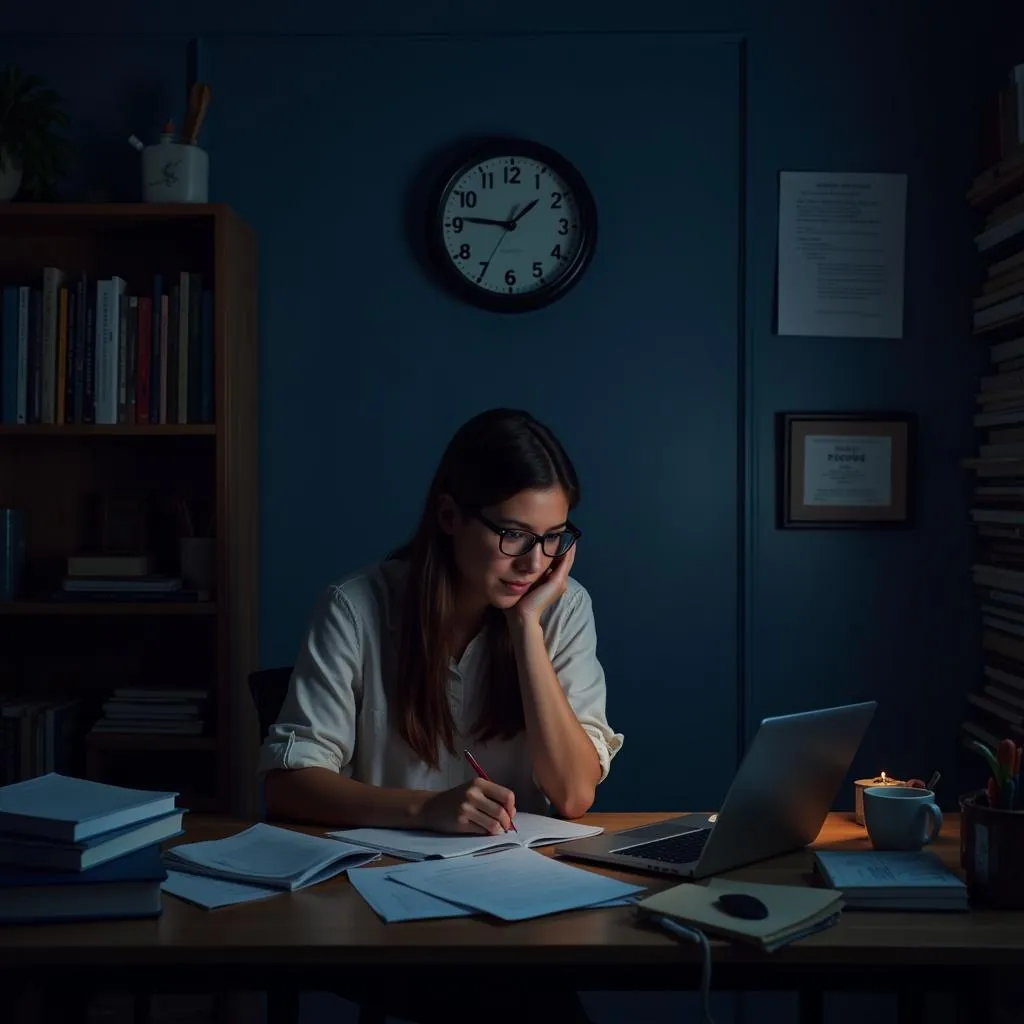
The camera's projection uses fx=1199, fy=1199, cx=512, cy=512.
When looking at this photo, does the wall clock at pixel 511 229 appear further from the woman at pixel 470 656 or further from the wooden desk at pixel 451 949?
the wooden desk at pixel 451 949

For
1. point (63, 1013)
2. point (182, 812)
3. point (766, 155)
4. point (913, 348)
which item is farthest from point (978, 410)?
point (63, 1013)

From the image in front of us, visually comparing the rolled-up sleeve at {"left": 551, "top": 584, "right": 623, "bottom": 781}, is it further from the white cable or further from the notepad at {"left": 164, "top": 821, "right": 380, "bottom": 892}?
the white cable

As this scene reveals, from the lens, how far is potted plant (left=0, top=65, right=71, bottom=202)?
107 inches

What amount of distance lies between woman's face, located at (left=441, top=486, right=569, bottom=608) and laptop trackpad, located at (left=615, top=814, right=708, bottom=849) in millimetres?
431

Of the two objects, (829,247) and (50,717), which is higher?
(829,247)

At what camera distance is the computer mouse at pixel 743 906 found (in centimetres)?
126

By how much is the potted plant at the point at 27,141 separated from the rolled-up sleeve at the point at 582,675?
1656 mm

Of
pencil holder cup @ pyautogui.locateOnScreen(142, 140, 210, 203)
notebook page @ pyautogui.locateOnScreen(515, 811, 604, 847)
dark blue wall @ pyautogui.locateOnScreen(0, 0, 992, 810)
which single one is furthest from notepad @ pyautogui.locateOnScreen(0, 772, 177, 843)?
pencil holder cup @ pyautogui.locateOnScreen(142, 140, 210, 203)

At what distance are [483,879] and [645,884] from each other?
193 mm

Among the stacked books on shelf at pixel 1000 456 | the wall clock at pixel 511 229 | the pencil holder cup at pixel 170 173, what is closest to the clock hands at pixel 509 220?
the wall clock at pixel 511 229

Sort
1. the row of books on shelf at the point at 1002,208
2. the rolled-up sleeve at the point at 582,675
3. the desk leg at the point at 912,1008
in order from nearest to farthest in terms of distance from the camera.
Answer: the desk leg at the point at 912,1008
the rolled-up sleeve at the point at 582,675
the row of books on shelf at the point at 1002,208

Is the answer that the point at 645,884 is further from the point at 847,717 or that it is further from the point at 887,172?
the point at 887,172

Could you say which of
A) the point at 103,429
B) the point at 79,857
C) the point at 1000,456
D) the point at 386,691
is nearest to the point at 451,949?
the point at 79,857

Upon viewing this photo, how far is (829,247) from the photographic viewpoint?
2971 mm
